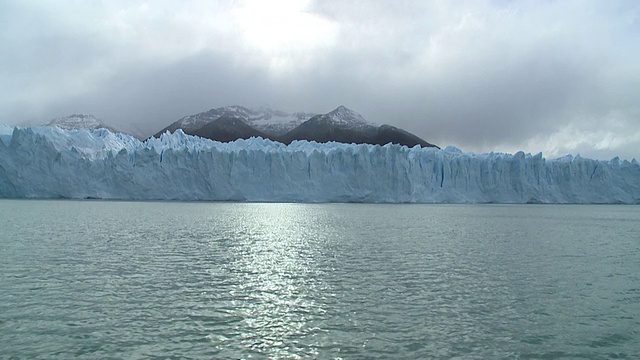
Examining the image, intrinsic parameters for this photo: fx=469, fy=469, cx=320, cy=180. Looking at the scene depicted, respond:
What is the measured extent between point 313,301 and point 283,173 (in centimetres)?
4525

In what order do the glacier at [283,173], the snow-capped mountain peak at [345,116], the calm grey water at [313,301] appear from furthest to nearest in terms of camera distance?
the snow-capped mountain peak at [345,116], the glacier at [283,173], the calm grey water at [313,301]

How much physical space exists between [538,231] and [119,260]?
2174 cm

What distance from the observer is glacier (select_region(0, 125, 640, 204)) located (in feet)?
164

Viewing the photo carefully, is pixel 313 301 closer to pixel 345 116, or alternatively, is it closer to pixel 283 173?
pixel 283 173

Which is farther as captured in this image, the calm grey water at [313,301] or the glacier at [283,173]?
the glacier at [283,173]

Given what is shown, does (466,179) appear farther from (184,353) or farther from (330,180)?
(184,353)

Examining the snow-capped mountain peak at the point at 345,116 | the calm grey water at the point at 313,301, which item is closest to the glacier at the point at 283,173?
the calm grey water at the point at 313,301

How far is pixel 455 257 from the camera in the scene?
1565 cm

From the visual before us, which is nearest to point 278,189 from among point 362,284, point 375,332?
point 362,284

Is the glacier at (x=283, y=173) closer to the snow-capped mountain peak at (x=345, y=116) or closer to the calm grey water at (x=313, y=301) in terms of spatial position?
the calm grey water at (x=313, y=301)

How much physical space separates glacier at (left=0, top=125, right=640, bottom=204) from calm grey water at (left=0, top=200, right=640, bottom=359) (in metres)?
35.0

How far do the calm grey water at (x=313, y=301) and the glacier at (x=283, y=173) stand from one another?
35.0 metres

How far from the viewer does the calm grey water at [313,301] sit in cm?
701

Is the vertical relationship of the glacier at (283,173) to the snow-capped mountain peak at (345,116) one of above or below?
below
